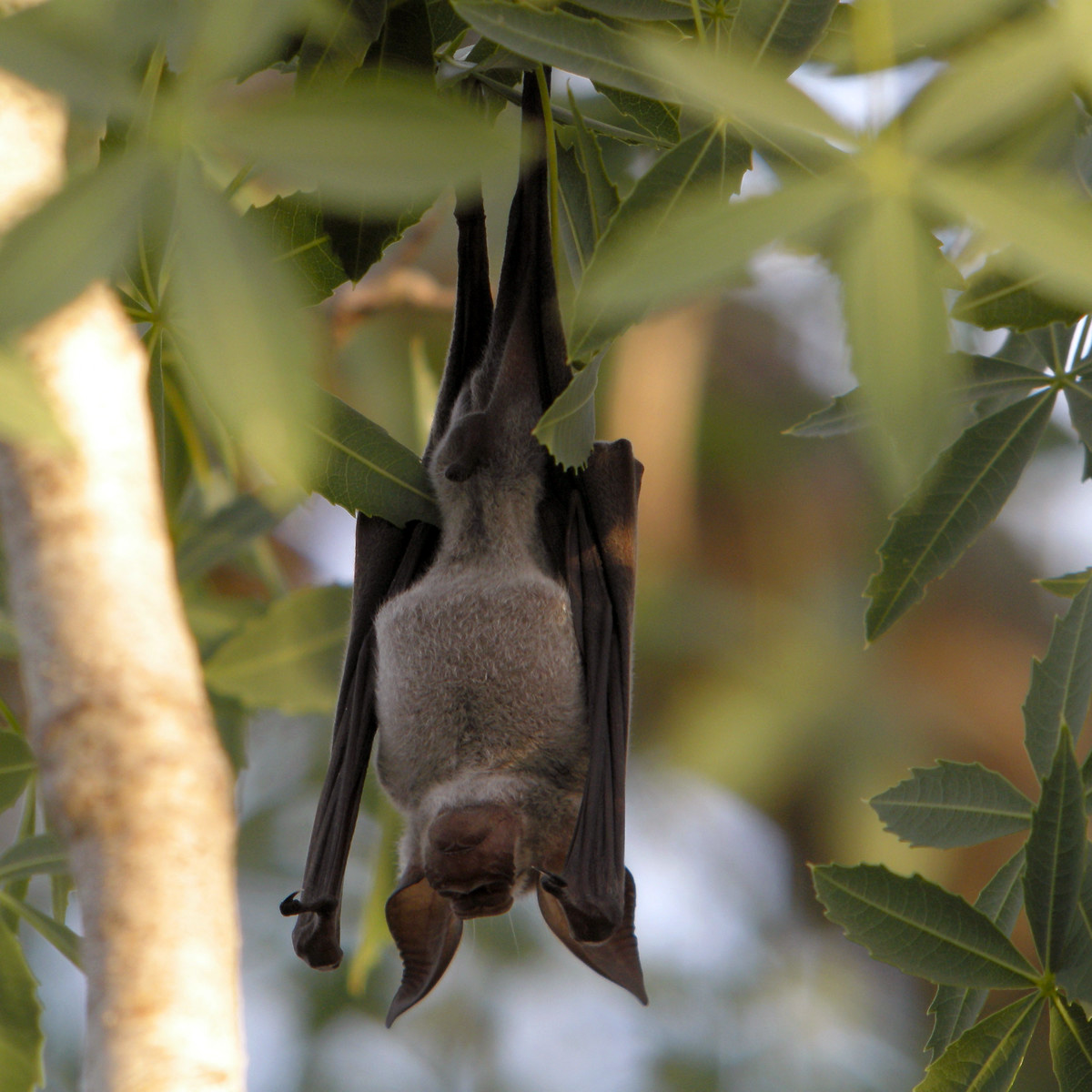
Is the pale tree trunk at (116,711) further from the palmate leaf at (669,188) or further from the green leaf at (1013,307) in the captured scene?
the green leaf at (1013,307)

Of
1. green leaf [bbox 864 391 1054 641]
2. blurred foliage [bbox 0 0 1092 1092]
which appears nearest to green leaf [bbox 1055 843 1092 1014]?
blurred foliage [bbox 0 0 1092 1092]

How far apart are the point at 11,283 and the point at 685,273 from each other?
1.76 feet

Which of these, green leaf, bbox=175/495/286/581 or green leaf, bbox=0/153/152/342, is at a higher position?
green leaf, bbox=175/495/286/581

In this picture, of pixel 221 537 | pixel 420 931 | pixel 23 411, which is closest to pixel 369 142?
pixel 23 411

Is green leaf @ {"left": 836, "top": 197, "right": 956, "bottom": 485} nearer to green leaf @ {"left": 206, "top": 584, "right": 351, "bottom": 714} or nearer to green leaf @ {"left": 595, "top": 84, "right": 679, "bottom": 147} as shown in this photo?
green leaf @ {"left": 595, "top": 84, "right": 679, "bottom": 147}

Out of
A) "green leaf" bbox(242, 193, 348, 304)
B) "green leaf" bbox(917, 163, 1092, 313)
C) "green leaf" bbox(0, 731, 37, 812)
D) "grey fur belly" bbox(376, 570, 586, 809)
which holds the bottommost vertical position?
"green leaf" bbox(917, 163, 1092, 313)

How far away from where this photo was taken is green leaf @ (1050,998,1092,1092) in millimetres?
1853

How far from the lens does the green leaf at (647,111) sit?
2.07m

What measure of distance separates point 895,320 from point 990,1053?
4.42ft

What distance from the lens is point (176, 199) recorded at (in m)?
1.09

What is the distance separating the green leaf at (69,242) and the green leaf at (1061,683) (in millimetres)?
1642

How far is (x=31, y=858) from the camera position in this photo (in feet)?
7.71

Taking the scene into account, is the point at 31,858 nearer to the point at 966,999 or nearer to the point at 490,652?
the point at 490,652

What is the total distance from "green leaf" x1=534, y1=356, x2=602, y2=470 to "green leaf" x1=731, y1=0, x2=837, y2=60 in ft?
1.64
